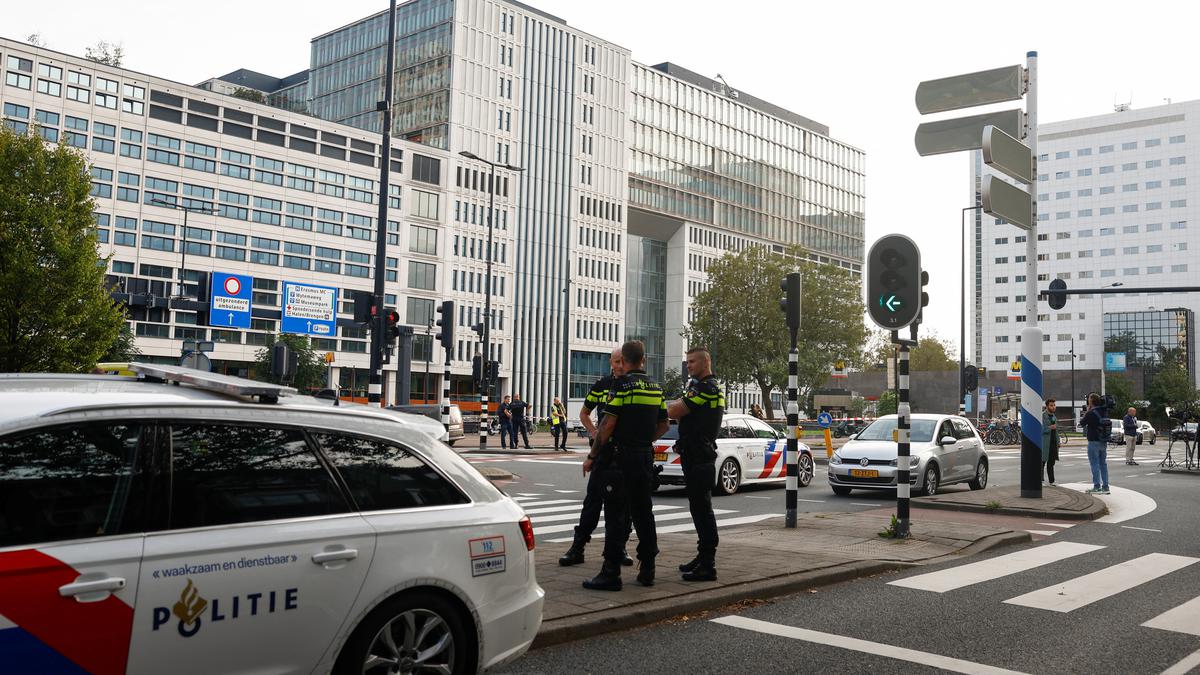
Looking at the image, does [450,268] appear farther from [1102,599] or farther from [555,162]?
[1102,599]

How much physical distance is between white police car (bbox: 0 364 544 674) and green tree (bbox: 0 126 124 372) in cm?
2875

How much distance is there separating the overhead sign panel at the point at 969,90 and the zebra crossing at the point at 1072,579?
6.05m

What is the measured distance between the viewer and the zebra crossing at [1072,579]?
717 centimetres

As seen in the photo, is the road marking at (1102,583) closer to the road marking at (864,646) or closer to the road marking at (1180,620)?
the road marking at (1180,620)

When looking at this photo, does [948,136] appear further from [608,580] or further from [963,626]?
[608,580]

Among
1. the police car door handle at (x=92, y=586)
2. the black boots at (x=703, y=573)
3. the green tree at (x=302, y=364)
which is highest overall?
the green tree at (x=302, y=364)

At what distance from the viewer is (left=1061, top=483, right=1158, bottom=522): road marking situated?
1405 centimetres

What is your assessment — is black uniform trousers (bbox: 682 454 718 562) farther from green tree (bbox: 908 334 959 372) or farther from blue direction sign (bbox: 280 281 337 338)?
green tree (bbox: 908 334 959 372)

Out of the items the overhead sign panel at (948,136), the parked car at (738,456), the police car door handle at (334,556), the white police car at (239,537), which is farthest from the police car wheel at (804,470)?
the police car door handle at (334,556)

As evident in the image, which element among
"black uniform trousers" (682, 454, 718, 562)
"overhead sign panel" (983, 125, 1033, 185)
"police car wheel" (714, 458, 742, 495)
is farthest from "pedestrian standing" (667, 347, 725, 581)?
"police car wheel" (714, 458, 742, 495)

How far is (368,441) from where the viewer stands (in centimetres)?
429

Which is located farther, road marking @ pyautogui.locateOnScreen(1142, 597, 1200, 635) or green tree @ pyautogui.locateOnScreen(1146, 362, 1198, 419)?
green tree @ pyautogui.locateOnScreen(1146, 362, 1198, 419)

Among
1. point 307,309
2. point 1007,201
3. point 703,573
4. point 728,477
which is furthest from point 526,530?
point 307,309

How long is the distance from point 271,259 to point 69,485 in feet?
247
